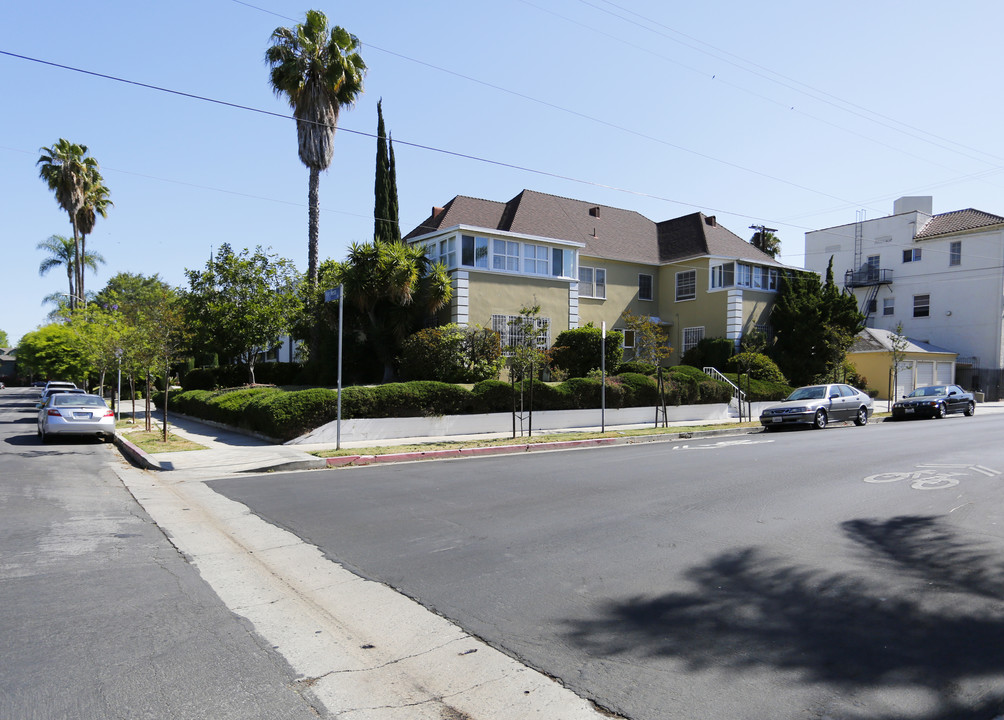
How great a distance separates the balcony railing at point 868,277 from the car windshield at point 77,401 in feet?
160

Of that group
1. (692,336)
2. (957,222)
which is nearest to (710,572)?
(692,336)

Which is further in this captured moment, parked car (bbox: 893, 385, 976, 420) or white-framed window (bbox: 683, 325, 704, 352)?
white-framed window (bbox: 683, 325, 704, 352)

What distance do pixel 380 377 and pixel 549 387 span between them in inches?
338

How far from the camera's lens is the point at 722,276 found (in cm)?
3384

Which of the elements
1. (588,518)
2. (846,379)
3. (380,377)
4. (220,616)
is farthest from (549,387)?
(846,379)

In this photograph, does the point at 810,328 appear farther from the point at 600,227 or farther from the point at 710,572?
the point at 710,572

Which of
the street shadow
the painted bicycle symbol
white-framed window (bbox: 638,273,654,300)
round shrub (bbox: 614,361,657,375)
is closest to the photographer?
the street shadow

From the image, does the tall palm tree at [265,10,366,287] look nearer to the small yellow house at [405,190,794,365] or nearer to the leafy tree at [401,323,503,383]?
the small yellow house at [405,190,794,365]

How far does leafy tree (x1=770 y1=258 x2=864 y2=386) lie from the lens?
31.5 metres

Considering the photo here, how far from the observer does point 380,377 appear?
88.5 ft

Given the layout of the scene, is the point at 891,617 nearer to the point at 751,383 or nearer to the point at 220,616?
the point at 220,616

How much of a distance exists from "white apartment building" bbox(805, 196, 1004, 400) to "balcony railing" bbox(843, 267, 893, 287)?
6cm

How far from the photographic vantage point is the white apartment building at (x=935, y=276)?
41250 mm

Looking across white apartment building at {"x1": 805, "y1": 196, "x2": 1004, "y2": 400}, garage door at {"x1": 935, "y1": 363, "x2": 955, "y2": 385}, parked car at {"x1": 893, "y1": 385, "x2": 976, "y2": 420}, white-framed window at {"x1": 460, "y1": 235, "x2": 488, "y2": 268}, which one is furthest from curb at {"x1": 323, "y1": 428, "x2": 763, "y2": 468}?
white apartment building at {"x1": 805, "y1": 196, "x2": 1004, "y2": 400}
